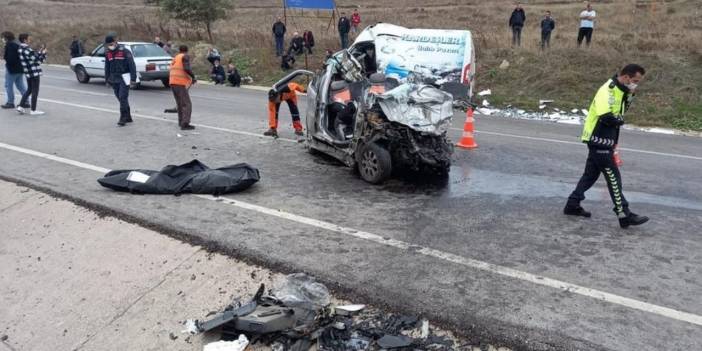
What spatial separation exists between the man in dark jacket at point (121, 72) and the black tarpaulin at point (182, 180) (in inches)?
177

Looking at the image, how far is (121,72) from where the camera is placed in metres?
10.9

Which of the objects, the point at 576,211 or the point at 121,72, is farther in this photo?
the point at 121,72

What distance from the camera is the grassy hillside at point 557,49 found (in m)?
14.6

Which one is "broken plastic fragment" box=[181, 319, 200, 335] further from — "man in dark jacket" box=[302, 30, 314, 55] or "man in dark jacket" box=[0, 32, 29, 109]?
"man in dark jacket" box=[302, 30, 314, 55]

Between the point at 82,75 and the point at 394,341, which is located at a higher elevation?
the point at 82,75

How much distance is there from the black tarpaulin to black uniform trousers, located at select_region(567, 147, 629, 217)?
A: 12.2 feet

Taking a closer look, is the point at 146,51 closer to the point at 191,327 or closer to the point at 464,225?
the point at 464,225

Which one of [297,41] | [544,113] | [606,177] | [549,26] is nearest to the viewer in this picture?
[606,177]

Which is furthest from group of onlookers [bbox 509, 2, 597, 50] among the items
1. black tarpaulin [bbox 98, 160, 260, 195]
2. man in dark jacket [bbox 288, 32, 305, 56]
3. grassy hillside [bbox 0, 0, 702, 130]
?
black tarpaulin [bbox 98, 160, 260, 195]

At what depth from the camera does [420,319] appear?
12.5 ft

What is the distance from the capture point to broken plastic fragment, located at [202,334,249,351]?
11.9ft

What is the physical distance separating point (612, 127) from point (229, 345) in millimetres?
4245

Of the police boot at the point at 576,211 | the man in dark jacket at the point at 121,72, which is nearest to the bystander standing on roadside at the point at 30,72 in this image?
the man in dark jacket at the point at 121,72

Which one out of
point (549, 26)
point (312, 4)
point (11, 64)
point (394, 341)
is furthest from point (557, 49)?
point (394, 341)
